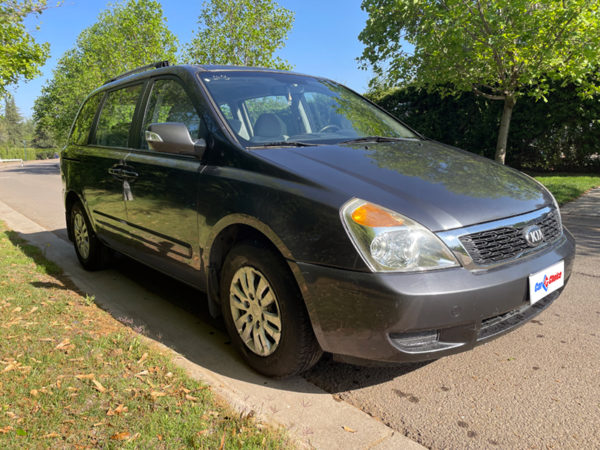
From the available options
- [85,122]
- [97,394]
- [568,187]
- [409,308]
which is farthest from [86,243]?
[568,187]

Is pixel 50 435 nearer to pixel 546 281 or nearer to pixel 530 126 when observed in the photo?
pixel 546 281

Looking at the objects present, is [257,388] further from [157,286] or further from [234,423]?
[157,286]

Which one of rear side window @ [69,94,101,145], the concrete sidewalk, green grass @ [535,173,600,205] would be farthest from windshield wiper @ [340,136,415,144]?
green grass @ [535,173,600,205]

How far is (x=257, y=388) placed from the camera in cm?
255

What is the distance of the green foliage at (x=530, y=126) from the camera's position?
12.5m

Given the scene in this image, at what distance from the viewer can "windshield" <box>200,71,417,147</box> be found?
297 centimetres

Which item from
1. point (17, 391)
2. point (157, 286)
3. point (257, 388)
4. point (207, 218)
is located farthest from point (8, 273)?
point (257, 388)

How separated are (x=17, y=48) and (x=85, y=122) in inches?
231

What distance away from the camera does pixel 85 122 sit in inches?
190

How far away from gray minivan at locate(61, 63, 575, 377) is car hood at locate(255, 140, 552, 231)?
0.04 ft

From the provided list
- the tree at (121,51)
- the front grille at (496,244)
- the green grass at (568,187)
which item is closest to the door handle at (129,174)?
the front grille at (496,244)

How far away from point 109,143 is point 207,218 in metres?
1.93

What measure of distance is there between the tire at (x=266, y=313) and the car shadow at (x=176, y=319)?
160 millimetres

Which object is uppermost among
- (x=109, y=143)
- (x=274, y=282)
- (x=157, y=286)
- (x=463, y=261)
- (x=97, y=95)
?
(x=97, y=95)
